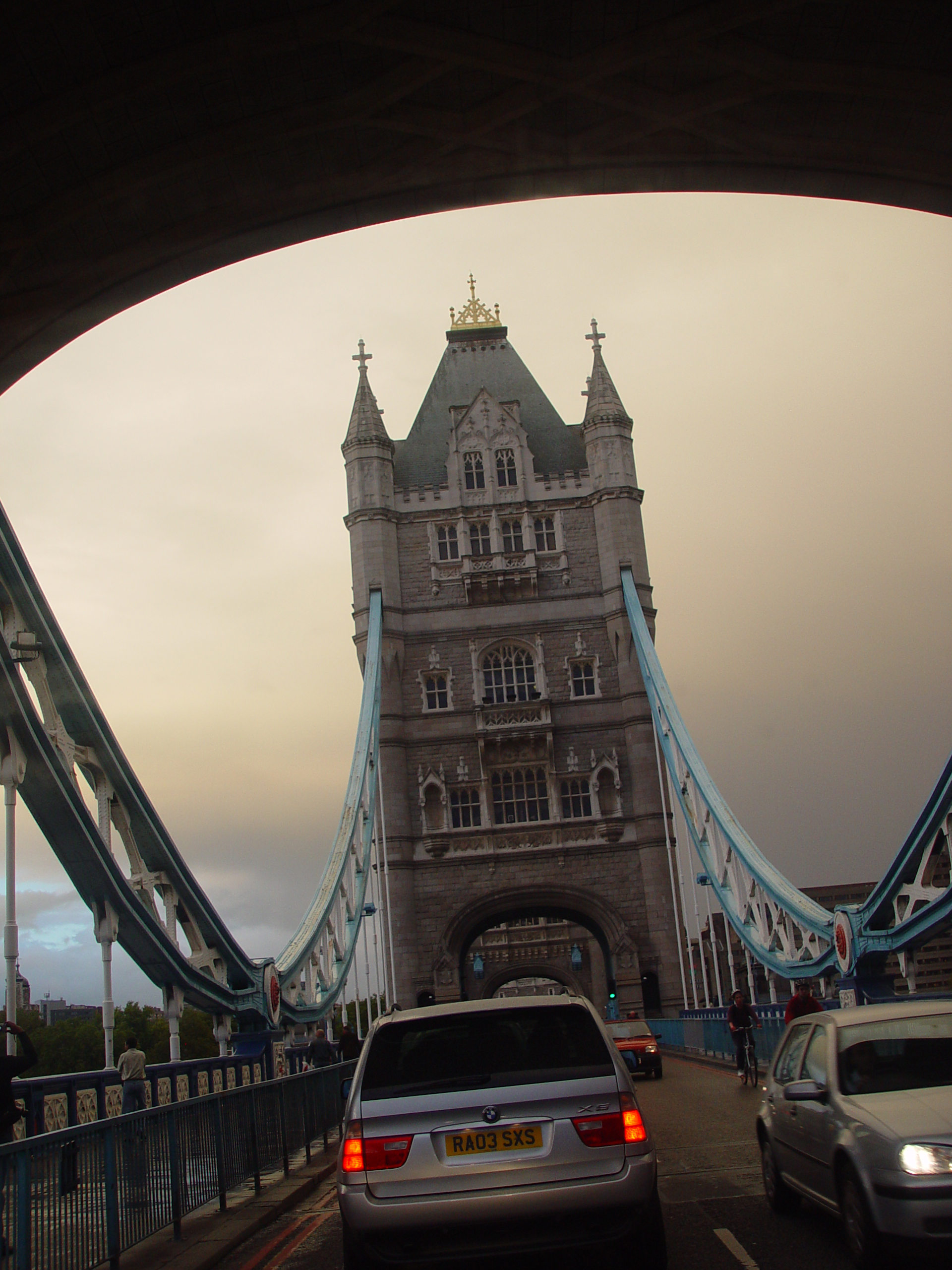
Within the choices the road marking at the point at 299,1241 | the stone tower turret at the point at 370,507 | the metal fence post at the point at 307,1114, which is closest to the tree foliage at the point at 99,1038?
the stone tower turret at the point at 370,507

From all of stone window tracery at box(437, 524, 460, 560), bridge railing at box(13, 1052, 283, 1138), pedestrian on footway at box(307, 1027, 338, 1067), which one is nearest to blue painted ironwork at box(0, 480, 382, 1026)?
pedestrian on footway at box(307, 1027, 338, 1067)

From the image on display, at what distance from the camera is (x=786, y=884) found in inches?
976

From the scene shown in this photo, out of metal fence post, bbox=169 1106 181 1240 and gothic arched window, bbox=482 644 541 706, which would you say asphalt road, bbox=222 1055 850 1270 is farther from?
gothic arched window, bbox=482 644 541 706

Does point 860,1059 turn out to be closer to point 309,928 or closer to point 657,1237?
point 657,1237

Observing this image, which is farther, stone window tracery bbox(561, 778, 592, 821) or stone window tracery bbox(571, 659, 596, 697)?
stone window tracery bbox(571, 659, 596, 697)

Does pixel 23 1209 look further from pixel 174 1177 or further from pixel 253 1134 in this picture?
pixel 253 1134

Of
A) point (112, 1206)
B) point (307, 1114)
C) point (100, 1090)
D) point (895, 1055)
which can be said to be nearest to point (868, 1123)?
point (895, 1055)

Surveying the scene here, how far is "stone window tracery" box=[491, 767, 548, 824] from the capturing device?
38.3m

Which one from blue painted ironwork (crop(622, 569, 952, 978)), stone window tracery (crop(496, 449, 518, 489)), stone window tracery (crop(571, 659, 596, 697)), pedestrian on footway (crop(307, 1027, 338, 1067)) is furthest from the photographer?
stone window tracery (crop(496, 449, 518, 489))

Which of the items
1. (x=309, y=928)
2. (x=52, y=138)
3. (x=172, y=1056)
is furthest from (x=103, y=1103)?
(x=309, y=928)

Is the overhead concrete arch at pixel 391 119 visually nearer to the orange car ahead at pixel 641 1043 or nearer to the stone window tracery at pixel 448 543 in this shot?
the orange car ahead at pixel 641 1043

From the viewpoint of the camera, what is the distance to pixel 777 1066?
7.57m

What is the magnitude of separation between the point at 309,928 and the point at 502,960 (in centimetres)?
1740

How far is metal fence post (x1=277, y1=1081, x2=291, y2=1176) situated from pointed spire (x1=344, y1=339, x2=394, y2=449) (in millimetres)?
32888
